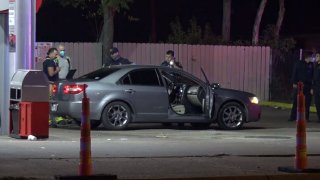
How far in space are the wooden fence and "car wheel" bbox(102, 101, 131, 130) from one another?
10.1 m

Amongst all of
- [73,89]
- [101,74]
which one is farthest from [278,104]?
[73,89]

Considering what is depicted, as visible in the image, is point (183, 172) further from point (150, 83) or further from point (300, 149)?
point (150, 83)

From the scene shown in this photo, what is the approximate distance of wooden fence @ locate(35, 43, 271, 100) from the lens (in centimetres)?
2653

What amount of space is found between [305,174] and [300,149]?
328mm

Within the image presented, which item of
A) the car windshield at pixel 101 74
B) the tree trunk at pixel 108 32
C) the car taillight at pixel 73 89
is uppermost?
the tree trunk at pixel 108 32

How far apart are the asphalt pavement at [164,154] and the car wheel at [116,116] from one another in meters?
0.21

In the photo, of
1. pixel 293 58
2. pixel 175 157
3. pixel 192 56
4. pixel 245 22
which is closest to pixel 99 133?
pixel 175 157

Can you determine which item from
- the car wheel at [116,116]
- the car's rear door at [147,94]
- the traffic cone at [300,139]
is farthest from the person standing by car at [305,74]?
the traffic cone at [300,139]

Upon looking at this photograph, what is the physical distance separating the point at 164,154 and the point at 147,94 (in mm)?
4656

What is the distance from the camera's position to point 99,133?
15656mm

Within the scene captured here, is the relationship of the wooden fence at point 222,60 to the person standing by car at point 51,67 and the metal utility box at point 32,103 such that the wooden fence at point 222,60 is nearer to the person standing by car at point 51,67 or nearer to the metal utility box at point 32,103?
the person standing by car at point 51,67

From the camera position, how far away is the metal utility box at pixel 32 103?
43.7 feet

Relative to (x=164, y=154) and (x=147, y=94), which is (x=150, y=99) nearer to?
(x=147, y=94)

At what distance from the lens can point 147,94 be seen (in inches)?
653
